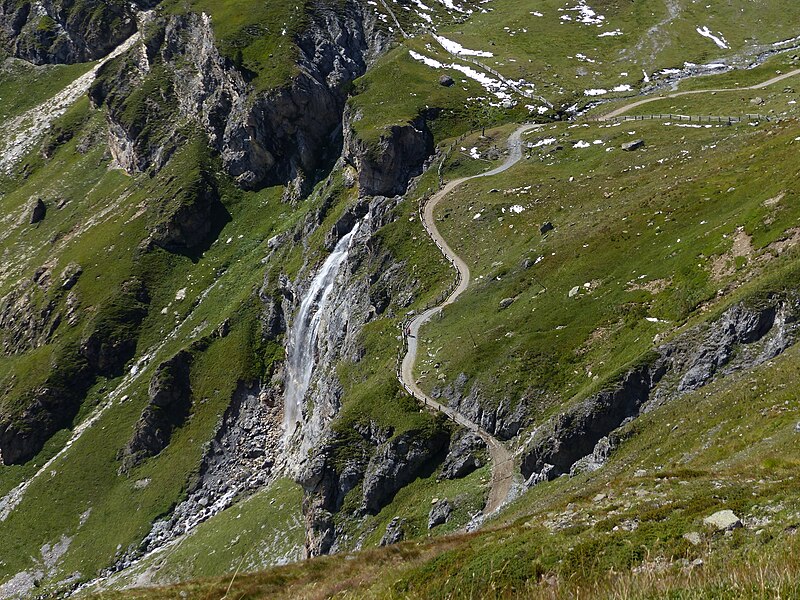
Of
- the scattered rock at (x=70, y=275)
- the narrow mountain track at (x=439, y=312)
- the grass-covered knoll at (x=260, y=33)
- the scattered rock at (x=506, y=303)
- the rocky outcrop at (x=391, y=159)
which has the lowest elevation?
the narrow mountain track at (x=439, y=312)

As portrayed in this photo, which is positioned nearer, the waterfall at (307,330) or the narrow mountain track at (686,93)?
the waterfall at (307,330)

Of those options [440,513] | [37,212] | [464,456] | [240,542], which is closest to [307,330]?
[240,542]

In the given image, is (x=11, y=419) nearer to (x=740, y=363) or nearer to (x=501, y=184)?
(x=501, y=184)

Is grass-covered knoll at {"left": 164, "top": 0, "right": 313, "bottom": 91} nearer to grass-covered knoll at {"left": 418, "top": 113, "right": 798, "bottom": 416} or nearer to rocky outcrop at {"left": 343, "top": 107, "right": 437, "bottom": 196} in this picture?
rocky outcrop at {"left": 343, "top": 107, "right": 437, "bottom": 196}

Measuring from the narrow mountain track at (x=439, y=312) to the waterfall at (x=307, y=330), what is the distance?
1694 centimetres

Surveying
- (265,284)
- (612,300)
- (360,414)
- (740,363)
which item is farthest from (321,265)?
(740,363)

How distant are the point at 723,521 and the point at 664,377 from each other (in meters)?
27.5

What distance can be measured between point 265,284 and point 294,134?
48.8 metres

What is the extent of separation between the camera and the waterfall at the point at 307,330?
348 feet

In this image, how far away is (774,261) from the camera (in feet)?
147

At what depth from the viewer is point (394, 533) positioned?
52906 mm

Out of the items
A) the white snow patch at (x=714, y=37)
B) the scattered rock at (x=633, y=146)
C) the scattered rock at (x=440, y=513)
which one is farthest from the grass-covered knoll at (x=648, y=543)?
the white snow patch at (x=714, y=37)

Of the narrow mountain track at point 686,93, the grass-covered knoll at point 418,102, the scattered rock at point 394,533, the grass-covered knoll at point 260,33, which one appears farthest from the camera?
the grass-covered knoll at point 260,33

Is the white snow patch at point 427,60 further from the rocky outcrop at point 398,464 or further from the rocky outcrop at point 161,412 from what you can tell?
the rocky outcrop at point 398,464
